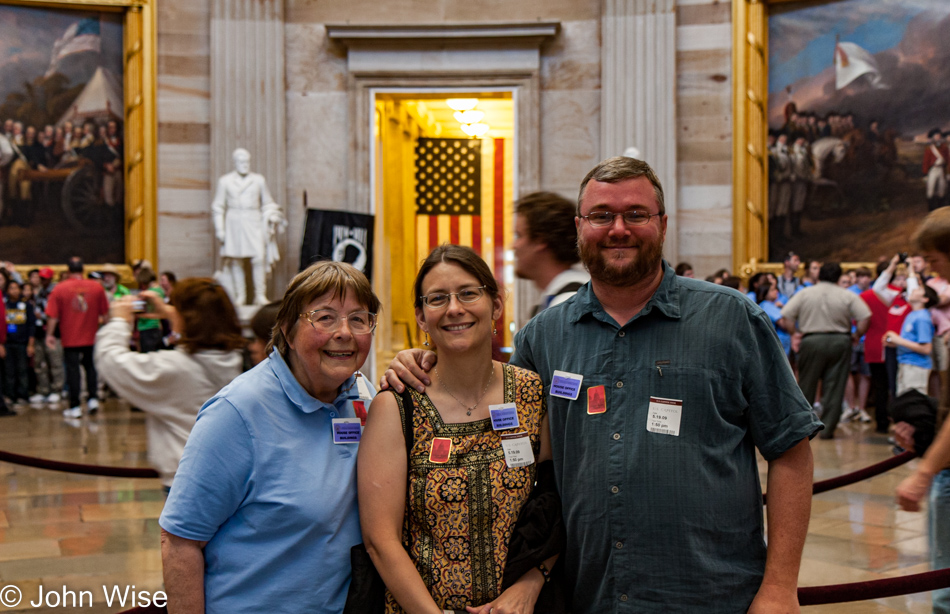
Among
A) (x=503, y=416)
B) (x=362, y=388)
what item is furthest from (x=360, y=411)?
(x=503, y=416)

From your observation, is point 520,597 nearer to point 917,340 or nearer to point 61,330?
point 917,340

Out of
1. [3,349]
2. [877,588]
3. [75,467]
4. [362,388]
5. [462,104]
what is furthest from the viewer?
[462,104]

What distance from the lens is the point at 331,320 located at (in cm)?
249

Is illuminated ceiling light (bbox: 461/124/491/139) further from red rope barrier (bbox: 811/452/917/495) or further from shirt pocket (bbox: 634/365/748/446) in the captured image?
shirt pocket (bbox: 634/365/748/446)

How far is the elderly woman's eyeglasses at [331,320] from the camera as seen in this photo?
2.47 metres

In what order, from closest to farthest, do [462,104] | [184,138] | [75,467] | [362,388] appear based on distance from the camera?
[362,388], [75,467], [184,138], [462,104]

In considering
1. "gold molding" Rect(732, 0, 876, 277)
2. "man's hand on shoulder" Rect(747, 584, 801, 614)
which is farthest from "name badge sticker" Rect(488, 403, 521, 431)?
"gold molding" Rect(732, 0, 876, 277)

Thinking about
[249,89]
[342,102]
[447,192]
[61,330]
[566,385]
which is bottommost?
[61,330]

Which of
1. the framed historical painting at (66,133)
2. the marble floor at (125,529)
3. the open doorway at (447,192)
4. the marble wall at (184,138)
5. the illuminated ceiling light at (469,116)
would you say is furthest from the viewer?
the illuminated ceiling light at (469,116)

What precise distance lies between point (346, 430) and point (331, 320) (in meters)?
0.32

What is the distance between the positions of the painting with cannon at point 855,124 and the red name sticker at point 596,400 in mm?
12871

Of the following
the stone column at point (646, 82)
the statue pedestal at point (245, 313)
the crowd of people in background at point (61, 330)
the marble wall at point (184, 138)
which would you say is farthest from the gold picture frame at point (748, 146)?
the crowd of people in background at point (61, 330)

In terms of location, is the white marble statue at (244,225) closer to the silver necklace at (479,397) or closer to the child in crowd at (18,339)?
the child in crowd at (18,339)

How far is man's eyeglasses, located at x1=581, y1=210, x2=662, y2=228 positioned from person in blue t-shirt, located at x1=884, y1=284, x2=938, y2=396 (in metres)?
7.32
